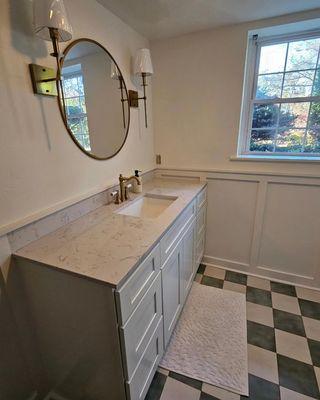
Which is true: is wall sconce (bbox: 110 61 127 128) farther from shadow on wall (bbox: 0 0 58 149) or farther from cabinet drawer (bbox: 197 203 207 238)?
cabinet drawer (bbox: 197 203 207 238)

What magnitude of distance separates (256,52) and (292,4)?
41 cm

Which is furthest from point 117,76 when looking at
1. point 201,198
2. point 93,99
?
point 201,198

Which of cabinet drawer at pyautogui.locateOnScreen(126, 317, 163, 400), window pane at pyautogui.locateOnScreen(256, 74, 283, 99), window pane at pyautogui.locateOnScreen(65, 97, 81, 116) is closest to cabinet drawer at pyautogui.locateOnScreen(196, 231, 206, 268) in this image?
cabinet drawer at pyautogui.locateOnScreen(126, 317, 163, 400)

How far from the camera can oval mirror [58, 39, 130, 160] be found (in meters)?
1.21

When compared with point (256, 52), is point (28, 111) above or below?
below

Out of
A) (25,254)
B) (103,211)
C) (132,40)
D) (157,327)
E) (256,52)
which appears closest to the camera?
(25,254)

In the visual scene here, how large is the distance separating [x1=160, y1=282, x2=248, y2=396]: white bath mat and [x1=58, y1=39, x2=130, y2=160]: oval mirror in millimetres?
1414

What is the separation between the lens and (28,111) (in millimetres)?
1006

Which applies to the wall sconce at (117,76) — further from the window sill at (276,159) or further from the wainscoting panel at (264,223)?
the window sill at (276,159)

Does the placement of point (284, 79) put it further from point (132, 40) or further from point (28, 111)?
point (28, 111)

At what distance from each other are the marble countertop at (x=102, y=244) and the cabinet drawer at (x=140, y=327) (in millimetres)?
225

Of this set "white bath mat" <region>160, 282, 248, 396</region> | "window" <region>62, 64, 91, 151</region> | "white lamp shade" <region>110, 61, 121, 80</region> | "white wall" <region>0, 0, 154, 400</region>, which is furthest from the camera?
"white lamp shade" <region>110, 61, 121, 80</region>

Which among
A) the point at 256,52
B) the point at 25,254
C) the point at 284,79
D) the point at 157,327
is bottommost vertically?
the point at 157,327

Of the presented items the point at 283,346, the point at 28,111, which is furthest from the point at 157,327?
the point at 28,111
